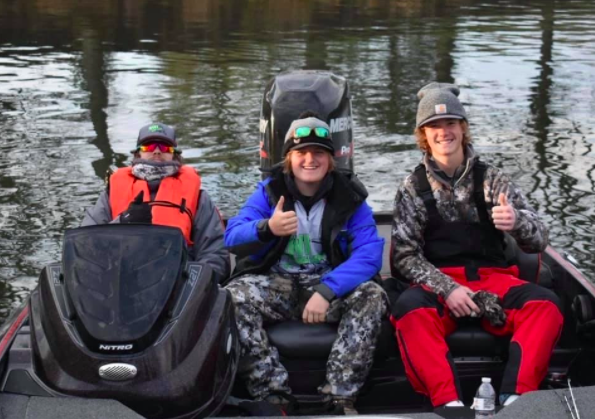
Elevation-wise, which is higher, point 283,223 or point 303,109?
point 303,109

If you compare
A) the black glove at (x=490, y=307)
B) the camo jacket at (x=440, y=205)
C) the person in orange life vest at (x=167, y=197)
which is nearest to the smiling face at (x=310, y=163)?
the camo jacket at (x=440, y=205)

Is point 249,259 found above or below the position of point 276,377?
above

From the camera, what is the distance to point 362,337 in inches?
144

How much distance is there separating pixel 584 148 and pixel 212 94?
4.30 metres

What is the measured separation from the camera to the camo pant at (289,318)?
3609 mm

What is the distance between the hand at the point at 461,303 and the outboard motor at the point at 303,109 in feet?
5.51

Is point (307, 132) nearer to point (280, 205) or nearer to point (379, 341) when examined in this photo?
point (280, 205)

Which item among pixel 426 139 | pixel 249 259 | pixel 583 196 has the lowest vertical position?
pixel 583 196

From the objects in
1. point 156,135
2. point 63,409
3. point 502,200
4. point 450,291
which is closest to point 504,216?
point 502,200

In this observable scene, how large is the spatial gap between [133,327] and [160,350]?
0.36 feet

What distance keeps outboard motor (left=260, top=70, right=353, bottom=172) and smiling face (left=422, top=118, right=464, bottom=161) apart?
4.39 ft

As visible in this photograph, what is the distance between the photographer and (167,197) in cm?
415

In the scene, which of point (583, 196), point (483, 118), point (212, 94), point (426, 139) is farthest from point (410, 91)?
point (426, 139)

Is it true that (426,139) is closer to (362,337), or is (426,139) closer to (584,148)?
(362,337)
